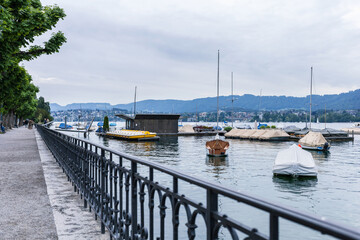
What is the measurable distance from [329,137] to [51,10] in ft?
198

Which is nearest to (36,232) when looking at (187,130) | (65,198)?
(65,198)

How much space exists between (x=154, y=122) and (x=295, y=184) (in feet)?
162

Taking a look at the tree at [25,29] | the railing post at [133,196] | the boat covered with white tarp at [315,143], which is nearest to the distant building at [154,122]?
the boat covered with white tarp at [315,143]

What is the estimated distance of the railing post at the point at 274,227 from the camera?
170 centimetres

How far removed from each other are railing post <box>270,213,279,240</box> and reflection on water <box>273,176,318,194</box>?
68.6 ft

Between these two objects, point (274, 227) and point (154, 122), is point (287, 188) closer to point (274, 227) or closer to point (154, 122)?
point (274, 227)

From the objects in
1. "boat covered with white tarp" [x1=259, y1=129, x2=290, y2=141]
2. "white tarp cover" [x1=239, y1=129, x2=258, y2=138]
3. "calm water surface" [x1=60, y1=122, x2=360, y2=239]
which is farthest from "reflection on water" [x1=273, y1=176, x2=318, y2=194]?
"white tarp cover" [x1=239, y1=129, x2=258, y2=138]

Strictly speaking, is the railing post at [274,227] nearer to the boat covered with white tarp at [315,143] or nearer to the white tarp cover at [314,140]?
the boat covered with white tarp at [315,143]

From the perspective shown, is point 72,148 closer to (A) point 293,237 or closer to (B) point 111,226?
(B) point 111,226

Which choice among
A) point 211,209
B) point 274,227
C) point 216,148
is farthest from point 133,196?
point 216,148

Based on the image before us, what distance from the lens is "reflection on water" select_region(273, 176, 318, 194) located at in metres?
22.0

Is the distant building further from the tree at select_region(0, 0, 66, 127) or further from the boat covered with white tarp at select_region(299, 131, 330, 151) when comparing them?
the tree at select_region(0, 0, 66, 127)

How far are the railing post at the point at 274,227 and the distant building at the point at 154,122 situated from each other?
69.2m

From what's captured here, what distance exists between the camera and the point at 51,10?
19.4 meters
